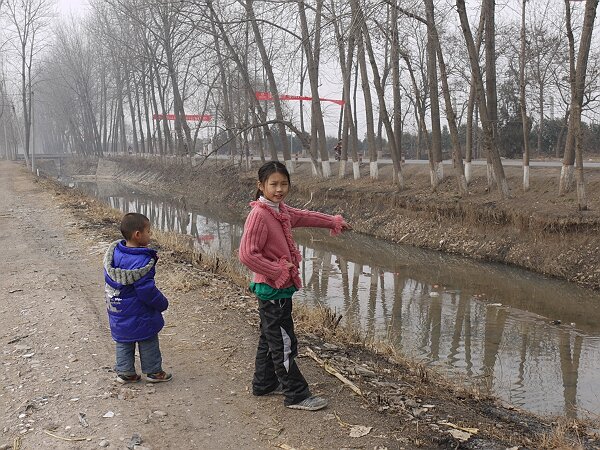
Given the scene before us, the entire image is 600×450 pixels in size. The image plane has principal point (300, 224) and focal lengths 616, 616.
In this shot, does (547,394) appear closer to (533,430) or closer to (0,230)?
(533,430)

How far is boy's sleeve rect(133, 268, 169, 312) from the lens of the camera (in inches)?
182

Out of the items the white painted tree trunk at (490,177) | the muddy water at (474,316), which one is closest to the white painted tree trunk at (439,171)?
the white painted tree trunk at (490,177)

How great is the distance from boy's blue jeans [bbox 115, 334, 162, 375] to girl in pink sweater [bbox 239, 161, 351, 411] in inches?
38.0

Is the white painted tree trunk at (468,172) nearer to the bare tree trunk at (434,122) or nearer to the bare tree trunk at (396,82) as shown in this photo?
the bare tree trunk at (434,122)

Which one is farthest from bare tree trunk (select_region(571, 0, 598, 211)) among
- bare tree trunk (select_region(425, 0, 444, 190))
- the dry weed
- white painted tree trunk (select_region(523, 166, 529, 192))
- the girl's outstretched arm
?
the girl's outstretched arm

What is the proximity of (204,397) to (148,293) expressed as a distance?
880 mm

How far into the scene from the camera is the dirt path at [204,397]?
3.95m

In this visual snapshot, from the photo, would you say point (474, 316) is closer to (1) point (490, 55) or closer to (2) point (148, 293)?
(2) point (148, 293)

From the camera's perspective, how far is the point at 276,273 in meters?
4.20

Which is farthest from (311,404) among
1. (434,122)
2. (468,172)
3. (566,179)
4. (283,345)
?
(434,122)

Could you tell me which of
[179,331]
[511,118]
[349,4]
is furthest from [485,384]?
[511,118]

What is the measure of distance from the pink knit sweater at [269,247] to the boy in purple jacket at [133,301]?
896 millimetres

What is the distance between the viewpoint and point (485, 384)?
7.25 meters

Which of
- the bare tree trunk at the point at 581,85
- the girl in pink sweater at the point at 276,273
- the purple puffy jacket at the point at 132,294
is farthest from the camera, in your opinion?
the bare tree trunk at the point at 581,85
